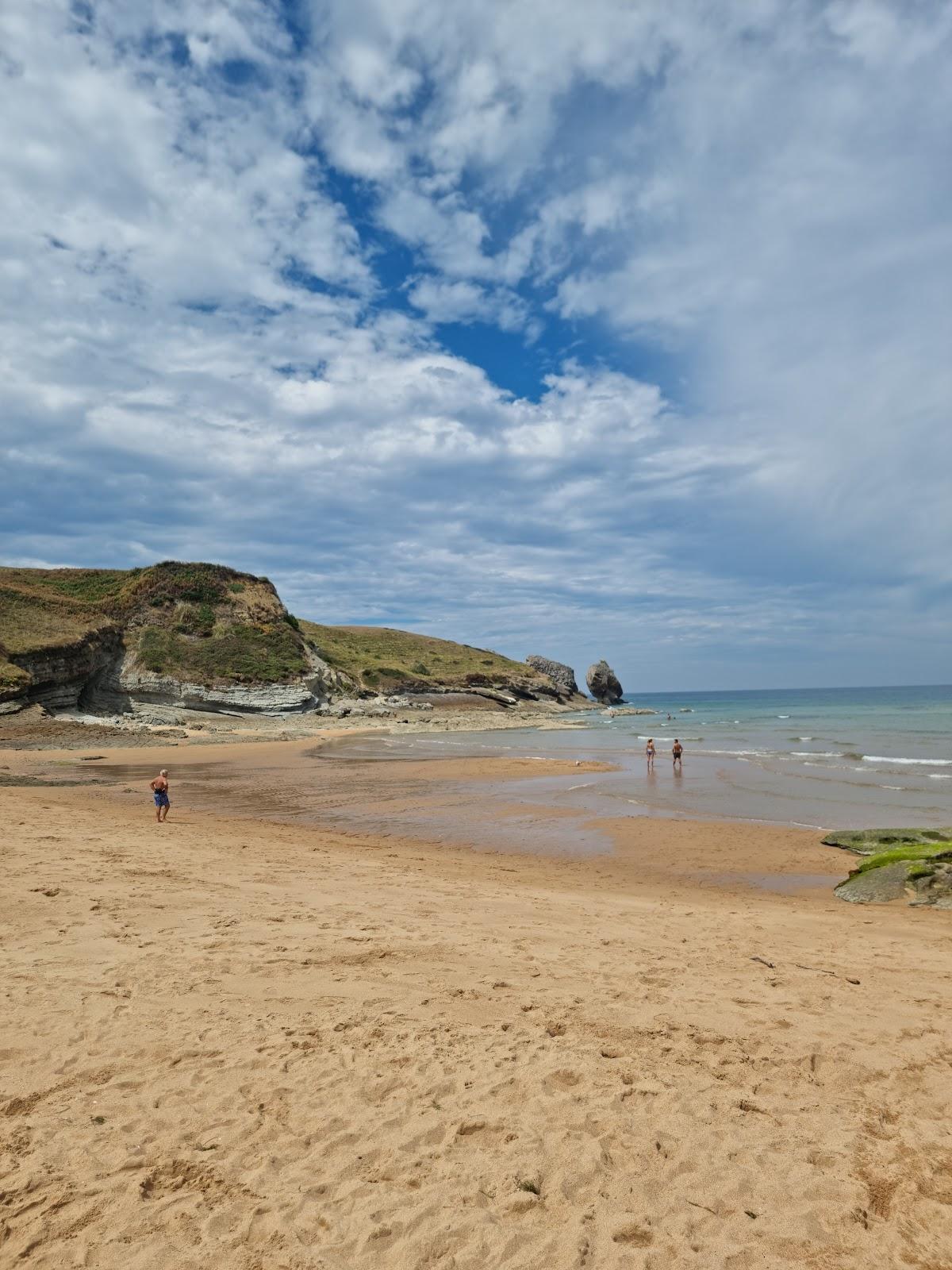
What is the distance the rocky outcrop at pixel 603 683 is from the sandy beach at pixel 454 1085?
133 m

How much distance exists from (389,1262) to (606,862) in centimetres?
1177

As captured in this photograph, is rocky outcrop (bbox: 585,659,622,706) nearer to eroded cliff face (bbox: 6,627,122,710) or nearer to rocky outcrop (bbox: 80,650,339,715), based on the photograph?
rocky outcrop (bbox: 80,650,339,715)

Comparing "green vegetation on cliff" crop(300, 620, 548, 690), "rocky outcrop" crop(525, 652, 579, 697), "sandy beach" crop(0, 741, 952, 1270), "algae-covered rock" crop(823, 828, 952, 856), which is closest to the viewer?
"sandy beach" crop(0, 741, 952, 1270)

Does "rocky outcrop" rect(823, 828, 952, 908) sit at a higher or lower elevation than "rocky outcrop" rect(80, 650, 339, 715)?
lower

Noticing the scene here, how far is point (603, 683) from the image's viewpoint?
14125 cm

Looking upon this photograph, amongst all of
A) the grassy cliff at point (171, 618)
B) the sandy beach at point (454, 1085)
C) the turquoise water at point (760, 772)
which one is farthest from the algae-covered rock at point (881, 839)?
the grassy cliff at point (171, 618)

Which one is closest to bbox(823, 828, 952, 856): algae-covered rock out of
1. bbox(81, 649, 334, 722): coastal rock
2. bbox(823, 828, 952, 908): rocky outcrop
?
bbox(823, 828, 952, 908): rocky outcrop

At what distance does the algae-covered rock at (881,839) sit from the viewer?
1475cm

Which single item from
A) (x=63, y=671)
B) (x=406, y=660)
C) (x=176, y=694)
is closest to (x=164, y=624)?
(x=176, y=694)

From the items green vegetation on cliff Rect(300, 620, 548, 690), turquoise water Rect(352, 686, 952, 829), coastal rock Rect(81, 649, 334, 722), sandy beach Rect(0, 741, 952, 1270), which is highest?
green vegetation on cliff Rect(300, 620, 548, 690)

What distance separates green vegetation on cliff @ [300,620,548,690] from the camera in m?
95.2

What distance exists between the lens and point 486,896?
10.3 meters

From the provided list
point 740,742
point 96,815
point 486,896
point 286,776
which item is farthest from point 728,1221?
point 740,742

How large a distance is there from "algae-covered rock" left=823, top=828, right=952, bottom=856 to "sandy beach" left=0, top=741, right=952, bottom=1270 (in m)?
6.07
